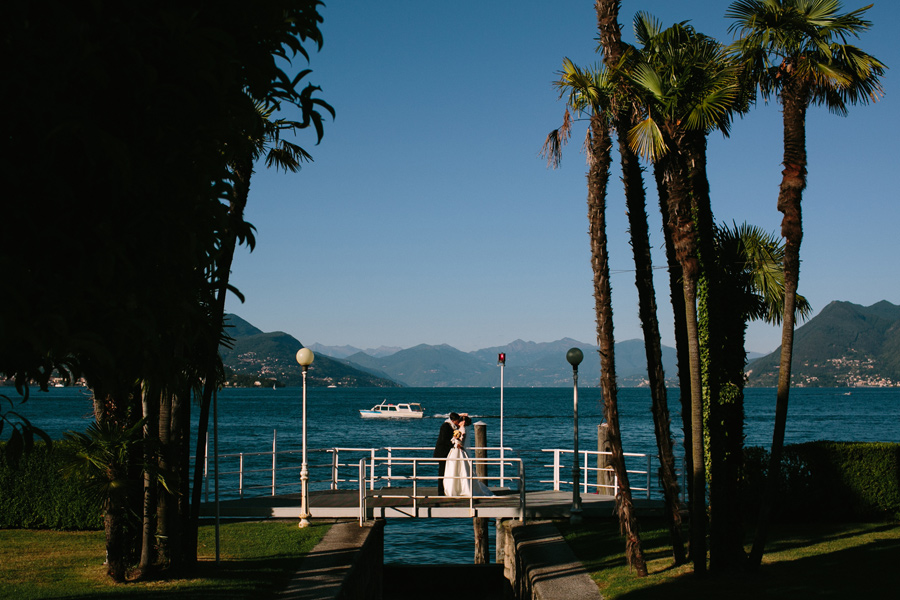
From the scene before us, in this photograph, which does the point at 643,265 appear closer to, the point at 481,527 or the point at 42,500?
the point at 481,527

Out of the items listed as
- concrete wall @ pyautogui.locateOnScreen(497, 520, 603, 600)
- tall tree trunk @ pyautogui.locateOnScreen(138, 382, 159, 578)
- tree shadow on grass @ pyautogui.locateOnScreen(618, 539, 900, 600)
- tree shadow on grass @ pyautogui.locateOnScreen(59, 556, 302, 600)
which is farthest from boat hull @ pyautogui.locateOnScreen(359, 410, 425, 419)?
tree shadow on grass @ pyautogui.locateOnScreen(618, 539, 900, 600)

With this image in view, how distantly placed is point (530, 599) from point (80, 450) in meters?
6.46

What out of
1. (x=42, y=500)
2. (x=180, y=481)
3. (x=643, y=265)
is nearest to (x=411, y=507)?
(x=180, y=481)

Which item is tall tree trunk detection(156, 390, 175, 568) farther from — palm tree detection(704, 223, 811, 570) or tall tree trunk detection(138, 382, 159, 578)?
palm tree detection(704, 223, 811, 570)

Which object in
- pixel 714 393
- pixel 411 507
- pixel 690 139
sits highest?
pixel 690 139

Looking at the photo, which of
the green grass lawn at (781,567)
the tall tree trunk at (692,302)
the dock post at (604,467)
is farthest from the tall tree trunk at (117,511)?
the dock post at (604,467)

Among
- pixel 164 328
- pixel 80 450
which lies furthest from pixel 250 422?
pixel 164 328

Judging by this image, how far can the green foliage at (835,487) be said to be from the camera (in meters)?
14.8

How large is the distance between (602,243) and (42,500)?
1153 cm

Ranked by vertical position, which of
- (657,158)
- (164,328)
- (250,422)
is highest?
(657,158)

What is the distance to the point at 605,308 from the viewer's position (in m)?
11.1

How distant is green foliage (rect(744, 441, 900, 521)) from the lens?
14773 millimetres

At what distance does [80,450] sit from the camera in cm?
978

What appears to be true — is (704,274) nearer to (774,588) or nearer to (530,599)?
(774,588)
